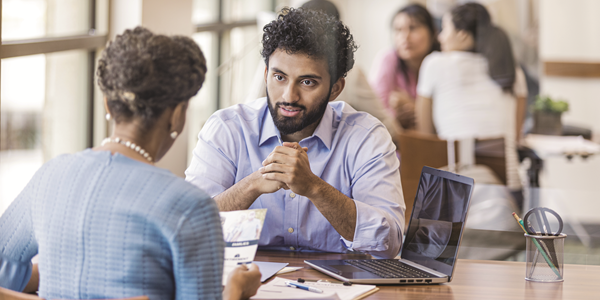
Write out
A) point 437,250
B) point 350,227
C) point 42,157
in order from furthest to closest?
point 42,157
point 350,227
point 437,250

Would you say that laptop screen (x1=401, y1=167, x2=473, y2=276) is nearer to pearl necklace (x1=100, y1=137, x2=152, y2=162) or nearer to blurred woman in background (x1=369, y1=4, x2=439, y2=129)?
pearl necklace (x1=100, y1=137, x2=152, y2=162)

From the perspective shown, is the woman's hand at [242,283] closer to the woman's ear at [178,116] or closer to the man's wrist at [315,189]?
the woman's ear at [178,116]

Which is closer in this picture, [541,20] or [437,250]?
[437,250]

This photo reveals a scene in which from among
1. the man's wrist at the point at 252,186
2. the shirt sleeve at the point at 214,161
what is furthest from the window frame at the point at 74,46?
the man's wrist at the point at 252,186

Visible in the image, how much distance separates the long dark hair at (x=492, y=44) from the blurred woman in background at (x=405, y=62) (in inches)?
9.7

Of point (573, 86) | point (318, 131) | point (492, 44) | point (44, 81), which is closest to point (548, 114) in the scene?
point (573, 86)

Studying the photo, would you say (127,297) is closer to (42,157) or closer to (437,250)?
(437,250)

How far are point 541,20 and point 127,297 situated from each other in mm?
3459

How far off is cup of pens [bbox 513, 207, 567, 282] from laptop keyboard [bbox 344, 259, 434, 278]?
0.25 metres

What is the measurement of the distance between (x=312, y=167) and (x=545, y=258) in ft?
2.25

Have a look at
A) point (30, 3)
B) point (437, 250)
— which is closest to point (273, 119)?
point (437, 250)

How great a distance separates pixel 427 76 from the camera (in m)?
3.64

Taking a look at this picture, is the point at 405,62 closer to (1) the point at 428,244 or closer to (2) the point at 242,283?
(1) the point at 428,244

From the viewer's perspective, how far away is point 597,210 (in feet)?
12.0
